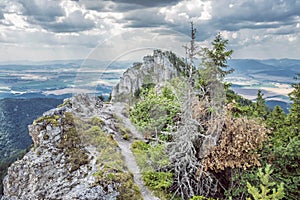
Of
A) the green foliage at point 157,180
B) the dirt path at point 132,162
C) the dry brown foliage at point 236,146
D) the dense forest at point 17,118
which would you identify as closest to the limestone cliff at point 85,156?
the dirt path at point 132,162

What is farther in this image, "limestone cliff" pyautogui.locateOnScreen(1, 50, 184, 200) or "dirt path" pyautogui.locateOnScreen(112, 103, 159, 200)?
"dirt path" pyautogui.locateOnScreen(112, 103, 159, 200)

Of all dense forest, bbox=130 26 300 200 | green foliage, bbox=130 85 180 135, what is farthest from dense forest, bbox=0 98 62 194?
green foliage, bbox=130 85 180 135

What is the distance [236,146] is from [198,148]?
4.74 feet

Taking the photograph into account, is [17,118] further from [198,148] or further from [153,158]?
[153,158]

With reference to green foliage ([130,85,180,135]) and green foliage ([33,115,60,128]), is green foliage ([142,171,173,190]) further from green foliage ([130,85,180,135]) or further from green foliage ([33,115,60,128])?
green foliage ([33,115,60,128])

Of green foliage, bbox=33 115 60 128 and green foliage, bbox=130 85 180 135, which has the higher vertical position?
green foliage, bbox=130 85 180 135

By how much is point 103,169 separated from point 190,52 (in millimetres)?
4718

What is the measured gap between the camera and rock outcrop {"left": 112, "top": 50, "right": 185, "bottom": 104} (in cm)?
840

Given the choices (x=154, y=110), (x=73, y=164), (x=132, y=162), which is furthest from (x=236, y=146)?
(x=73, y=164)

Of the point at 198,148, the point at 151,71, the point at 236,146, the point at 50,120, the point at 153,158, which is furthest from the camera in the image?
the point at 50,120

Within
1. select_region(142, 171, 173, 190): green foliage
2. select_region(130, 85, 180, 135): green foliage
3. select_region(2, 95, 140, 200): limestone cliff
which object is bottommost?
select_region(142, 171, 173, 190): green foliage

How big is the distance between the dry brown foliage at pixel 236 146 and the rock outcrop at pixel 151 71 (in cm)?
336

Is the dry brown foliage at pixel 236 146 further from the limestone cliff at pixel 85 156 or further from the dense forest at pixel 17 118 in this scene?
the dense forest at pixel 17 118

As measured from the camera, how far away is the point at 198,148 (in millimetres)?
11016
